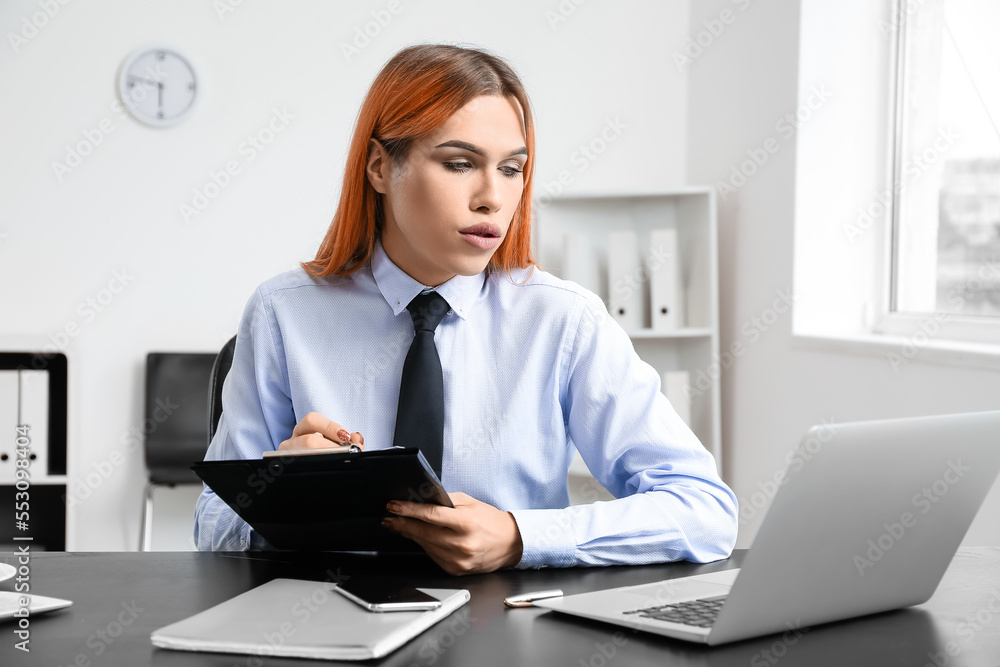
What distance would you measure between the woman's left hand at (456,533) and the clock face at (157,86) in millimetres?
2648

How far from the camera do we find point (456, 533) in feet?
3.28

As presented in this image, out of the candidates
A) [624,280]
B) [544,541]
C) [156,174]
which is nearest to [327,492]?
[544,541]

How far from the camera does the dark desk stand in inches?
29.1

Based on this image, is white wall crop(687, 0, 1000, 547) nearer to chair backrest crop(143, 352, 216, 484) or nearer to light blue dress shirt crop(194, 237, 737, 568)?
light blue dress shirt crop(194, 237, 737, 568)

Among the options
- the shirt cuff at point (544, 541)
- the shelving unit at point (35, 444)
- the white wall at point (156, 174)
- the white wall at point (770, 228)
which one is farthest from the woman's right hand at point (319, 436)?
the white wall at point (156, 174)

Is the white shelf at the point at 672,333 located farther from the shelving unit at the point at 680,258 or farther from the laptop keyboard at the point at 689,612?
the laptop keyboard at the point at 689,612

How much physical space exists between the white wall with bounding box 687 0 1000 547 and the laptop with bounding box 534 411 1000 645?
1645 millimetres

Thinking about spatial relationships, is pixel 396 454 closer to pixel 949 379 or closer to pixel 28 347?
pixel 949 379

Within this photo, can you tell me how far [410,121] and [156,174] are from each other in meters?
2.23

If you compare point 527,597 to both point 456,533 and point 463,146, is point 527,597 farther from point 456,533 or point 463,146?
point 463,146

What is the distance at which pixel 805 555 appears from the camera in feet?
2.52

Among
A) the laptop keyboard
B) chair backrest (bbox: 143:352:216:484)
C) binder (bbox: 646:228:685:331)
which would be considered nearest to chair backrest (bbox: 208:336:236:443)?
the laptop keyboard

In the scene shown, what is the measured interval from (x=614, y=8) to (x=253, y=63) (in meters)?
1.37

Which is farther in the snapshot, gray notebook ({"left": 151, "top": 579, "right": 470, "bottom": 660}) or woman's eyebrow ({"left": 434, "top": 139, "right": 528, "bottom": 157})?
woman's eyebrow ({"left": 434, "top": 139, "right": 528, "bottom": 157})
